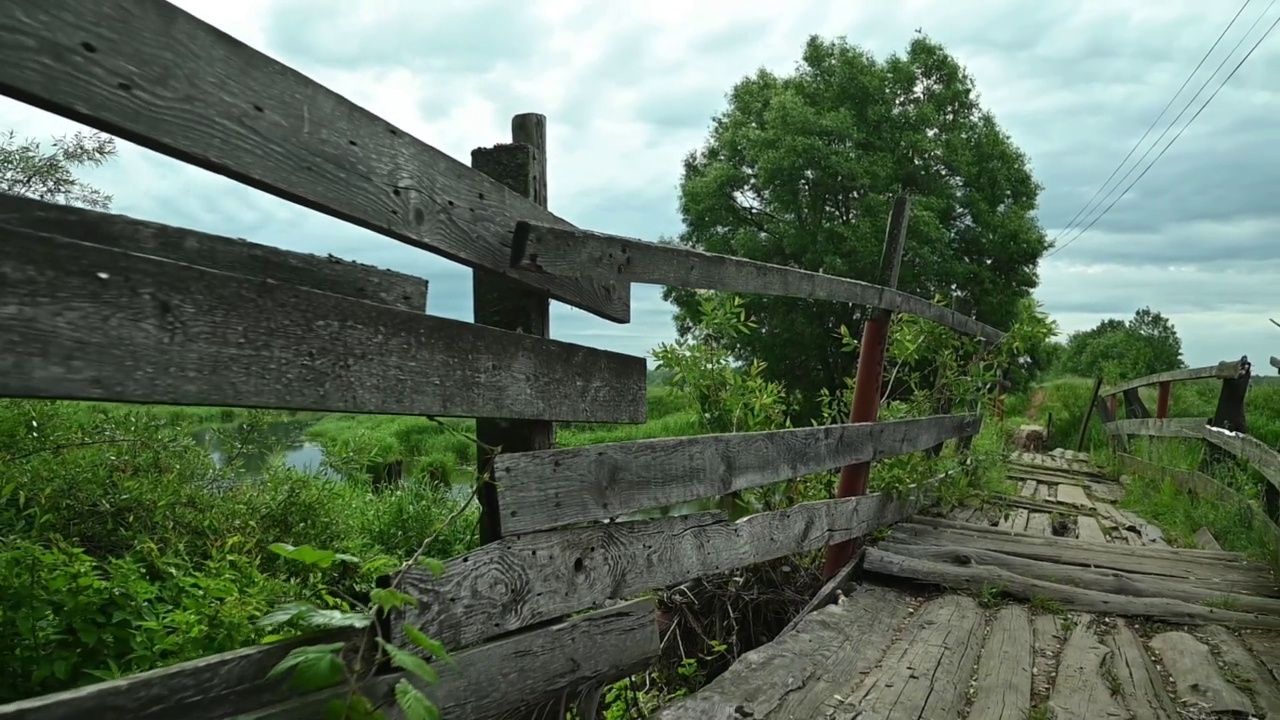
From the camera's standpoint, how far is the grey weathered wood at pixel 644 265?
237 centimetres

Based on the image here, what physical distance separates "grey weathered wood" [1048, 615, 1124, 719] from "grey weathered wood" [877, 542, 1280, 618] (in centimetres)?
63

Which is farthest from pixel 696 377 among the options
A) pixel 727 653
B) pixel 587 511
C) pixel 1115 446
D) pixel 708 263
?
pixel 1115 446

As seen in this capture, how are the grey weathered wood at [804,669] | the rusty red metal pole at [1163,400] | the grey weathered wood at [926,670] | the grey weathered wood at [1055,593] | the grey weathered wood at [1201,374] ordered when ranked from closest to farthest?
the grey weathered wood at [804,669], the grey weathered wood at [926,670], the grey weathered wood at [1055,593], the grey weathered wood at [1201,374], the rusty red metal pole at [1163,400]

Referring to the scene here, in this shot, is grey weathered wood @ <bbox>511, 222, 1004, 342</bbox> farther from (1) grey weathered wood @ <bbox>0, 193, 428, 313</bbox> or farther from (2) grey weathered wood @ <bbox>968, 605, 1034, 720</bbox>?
(2) grey weathered wood @ <bbox>968, 605, 1034, 720</bbox>

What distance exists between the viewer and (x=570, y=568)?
8.18 ft

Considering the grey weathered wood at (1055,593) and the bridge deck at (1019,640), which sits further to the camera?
the grey weathered wood at (1055,593)

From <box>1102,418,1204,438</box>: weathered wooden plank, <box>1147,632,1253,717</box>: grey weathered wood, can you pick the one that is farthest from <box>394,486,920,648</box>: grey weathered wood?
<box>1102,418,1204,438</box>: weathered wooden plank

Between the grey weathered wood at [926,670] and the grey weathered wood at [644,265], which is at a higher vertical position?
the grey weathered wood at [644,265]

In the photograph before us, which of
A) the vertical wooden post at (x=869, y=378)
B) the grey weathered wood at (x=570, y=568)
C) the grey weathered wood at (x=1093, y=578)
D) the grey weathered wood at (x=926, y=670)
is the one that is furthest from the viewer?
the vertical wooden post at (x=869, y=378)

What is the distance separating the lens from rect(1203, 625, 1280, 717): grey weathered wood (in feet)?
10.3

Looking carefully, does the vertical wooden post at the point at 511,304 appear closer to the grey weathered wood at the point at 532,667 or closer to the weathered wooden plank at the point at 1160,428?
the grey weathered wood at the point at 532,667

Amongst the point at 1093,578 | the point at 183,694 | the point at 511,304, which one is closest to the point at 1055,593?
the point at 1093,578

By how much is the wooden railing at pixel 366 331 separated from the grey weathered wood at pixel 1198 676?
5.79 ft

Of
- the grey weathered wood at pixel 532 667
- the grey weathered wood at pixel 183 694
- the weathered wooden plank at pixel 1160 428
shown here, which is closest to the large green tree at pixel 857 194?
the weathered wooden plank at pixel 1160 428
